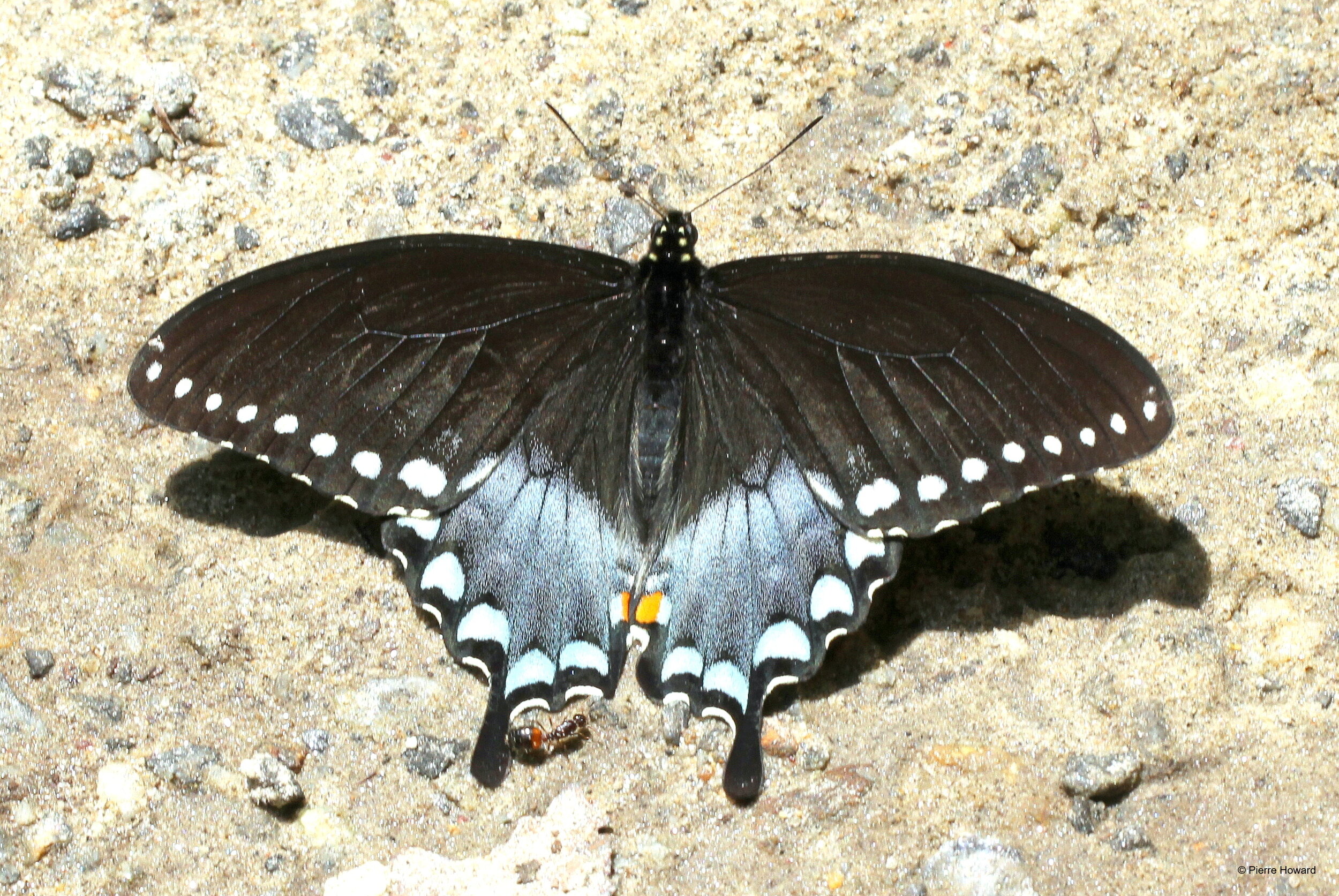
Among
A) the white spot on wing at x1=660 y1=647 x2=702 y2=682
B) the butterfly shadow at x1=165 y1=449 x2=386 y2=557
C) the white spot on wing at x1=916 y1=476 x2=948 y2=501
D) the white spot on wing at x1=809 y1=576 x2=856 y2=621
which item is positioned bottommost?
the butterfly shadow at x1=165 y1=449 x2=386 y2=557

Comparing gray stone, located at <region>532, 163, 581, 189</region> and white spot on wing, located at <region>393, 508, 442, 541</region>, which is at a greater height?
gray stone, located at <region>532, 163, 581, 189</region>

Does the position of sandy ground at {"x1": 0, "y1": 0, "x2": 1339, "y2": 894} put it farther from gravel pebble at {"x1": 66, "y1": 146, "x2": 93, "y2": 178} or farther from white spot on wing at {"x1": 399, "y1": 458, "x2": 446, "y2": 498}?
white spot on wing at {"x1": 399, "y1": 458, "x2": 446, "y2": 498}

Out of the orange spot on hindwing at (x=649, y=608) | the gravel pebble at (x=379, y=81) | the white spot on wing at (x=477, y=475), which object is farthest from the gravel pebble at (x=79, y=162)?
the orange spot on hindwing at (x=649, y=608)

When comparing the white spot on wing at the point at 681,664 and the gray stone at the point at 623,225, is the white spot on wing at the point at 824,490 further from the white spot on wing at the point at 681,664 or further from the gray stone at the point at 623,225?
the gray stone at the point at 623,225

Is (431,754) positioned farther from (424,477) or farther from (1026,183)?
(1026,183)

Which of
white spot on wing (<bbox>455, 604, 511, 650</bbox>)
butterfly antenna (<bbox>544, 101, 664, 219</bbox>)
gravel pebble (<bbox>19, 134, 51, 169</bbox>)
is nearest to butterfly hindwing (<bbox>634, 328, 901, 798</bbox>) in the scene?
white spot on wing (<bbox>455, 604, 511, 650</bbox>)

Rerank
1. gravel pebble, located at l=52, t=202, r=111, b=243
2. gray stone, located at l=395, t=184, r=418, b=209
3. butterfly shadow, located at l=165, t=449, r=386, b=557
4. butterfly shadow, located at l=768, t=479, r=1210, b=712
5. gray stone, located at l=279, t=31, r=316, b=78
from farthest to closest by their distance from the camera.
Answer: gray stone, located at l=279, t=31, r=316, b=78, gray stone, located at l=395, t=184, r=418, b=209, gravel pebble, located at l=52, t=202, r=111, b=243, butterfly shadow, located at l=165, t=449, r=386, b=557, butterfly shadow, located at l=768, t=479, r=1210, b=712

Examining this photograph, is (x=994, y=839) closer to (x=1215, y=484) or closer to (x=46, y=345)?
(x=1215, y=484)

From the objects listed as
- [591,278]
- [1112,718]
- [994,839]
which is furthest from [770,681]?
[591,278]
